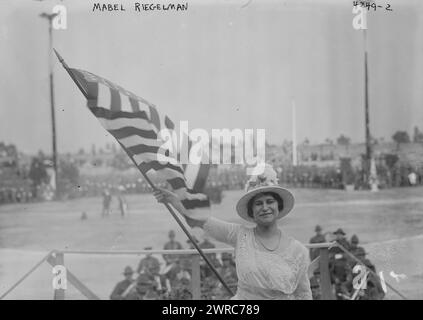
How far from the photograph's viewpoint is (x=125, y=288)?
2975mm

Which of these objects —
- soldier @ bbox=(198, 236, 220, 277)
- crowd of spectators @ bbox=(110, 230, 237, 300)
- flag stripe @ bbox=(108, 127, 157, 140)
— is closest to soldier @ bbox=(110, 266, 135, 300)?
crowd of spectators @ bbox=(110, 230, 237, 300)

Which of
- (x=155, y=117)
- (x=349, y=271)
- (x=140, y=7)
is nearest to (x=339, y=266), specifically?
(x=349, y=271)

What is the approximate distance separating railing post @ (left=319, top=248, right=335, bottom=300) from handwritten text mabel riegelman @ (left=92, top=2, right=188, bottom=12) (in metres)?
1.49

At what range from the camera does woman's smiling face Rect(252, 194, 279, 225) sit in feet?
7.29

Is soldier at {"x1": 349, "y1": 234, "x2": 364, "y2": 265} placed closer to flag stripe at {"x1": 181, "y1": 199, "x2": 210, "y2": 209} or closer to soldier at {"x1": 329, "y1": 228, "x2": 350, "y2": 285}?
soldier at {"x1": 329, "y1": 228, "x2": 350, "y2": 285}

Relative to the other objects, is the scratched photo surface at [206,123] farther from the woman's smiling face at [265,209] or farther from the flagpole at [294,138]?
the woman's smiling face at [265,209]

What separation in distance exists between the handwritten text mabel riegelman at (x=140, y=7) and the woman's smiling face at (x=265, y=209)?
3.64 feet

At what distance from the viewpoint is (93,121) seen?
2838 millimetres

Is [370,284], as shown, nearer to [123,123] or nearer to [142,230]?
[142,230]

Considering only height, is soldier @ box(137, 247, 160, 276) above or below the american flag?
below

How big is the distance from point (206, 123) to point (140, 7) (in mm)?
674

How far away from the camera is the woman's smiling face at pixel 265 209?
2221mm
